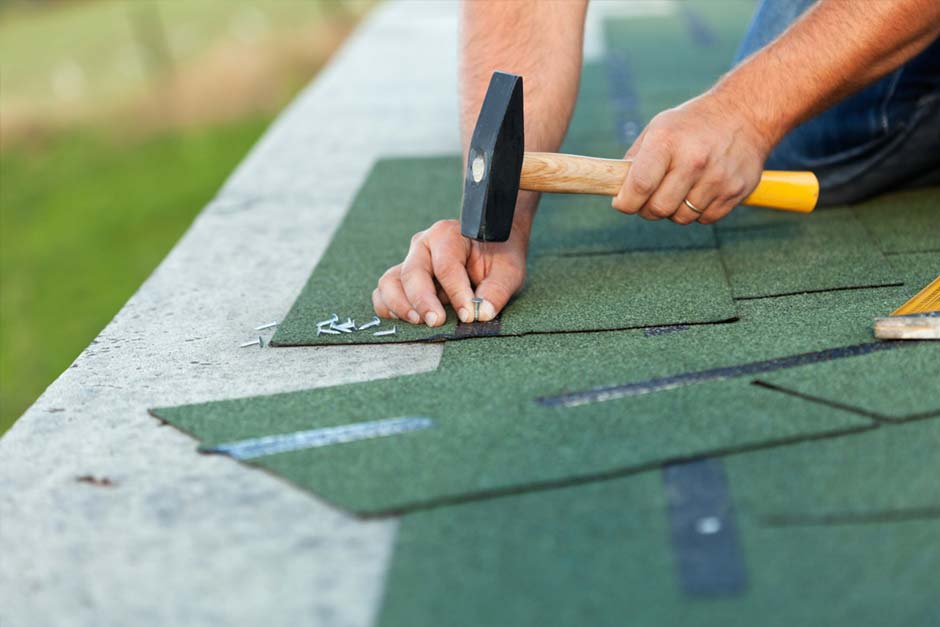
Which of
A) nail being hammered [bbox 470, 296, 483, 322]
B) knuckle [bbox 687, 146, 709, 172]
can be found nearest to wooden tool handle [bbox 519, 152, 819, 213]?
knuckle [bbox 687, 146, 709, 172]

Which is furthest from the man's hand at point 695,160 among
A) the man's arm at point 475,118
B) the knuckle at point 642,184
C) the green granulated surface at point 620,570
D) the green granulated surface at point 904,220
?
the green granulated surface at point 620,570

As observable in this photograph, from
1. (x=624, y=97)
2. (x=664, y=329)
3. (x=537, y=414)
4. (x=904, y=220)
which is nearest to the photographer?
(x=537, y=414)

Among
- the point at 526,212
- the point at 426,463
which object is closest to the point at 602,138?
the point at 526,212

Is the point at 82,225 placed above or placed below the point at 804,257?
below

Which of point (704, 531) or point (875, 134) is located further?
point (875, 134)

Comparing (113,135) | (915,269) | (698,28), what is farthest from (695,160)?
(113,135)

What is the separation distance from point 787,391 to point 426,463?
1.88ft

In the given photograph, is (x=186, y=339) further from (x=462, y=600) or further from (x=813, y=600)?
(x=813, y=600)

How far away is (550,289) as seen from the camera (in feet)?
7.43

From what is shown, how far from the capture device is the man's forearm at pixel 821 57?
205 cm

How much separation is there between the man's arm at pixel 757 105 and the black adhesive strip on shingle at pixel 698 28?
2.88 meters

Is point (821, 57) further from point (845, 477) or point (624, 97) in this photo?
point (624, 97)

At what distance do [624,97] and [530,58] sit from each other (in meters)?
1.79

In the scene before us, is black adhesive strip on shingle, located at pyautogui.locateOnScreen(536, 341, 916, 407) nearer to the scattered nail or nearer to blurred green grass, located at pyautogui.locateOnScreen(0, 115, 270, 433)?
the scattered nail
